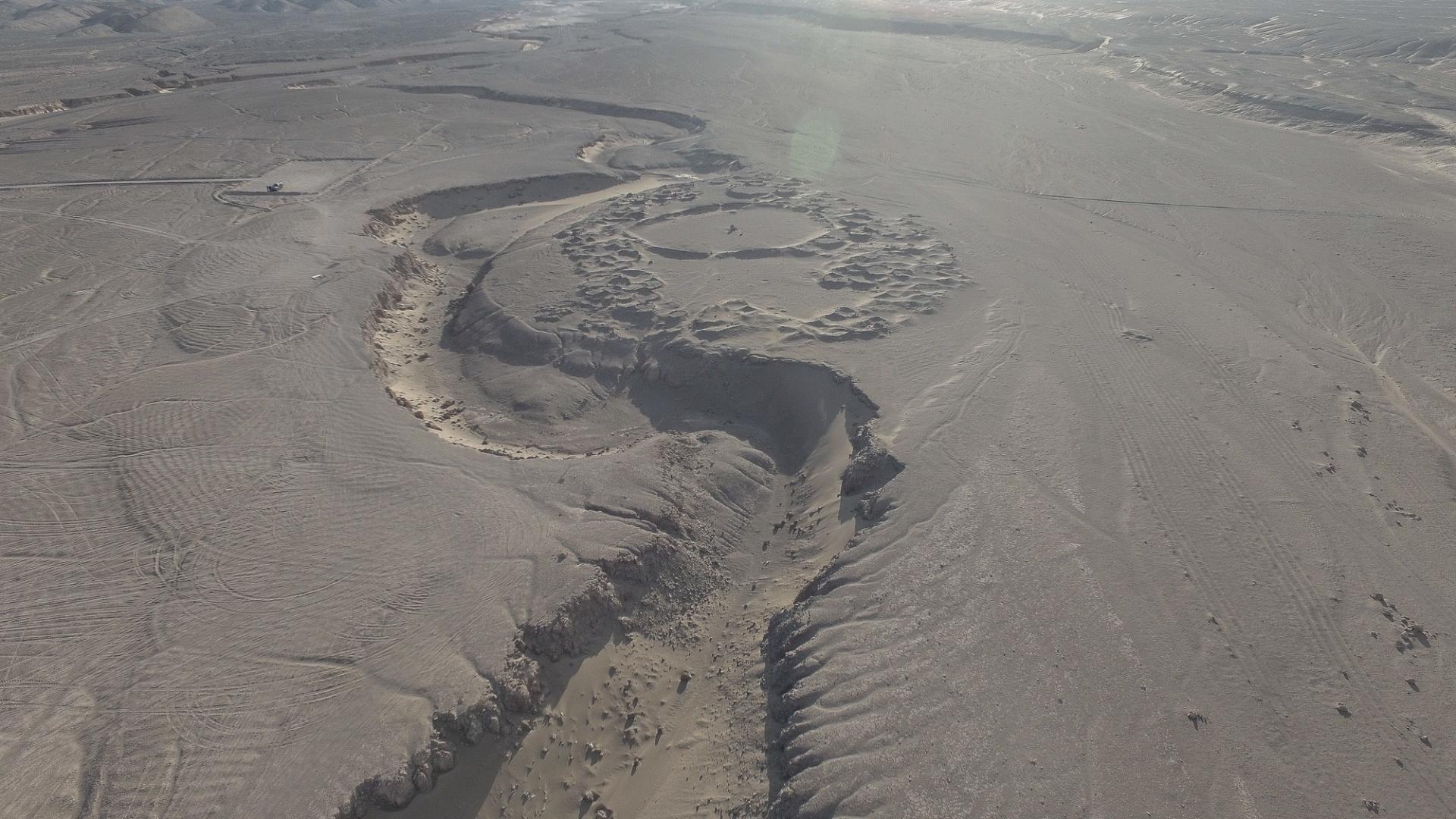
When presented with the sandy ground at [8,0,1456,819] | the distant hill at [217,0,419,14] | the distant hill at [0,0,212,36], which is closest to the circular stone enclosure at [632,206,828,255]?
the sandy ground at [8,0,1456,819]

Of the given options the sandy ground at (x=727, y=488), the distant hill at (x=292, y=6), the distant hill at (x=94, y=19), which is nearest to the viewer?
the sandy ground at (x=727, y=488)

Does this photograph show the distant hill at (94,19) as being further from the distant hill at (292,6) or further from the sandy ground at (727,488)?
the sandy ground at (727,488)

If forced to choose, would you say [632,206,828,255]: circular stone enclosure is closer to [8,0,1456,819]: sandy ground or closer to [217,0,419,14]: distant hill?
[8,0,1456,819]: sandy ground

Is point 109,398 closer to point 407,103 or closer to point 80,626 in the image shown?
point 80,626

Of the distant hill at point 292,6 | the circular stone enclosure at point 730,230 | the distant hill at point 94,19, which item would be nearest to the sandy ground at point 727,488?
the circular stone enclosure at point 730,230

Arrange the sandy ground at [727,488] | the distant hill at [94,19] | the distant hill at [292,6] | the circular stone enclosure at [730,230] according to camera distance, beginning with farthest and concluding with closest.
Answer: the distant hill at [292,6] → the distant hill at [94,19] → the circular stone enclosure at [730,230] → the sandy ground at [727,488]

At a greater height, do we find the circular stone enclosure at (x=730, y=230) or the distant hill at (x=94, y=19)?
the circular stone enclosure at (x=730, y=230)

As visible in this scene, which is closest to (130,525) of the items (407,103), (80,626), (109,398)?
(80,626)
